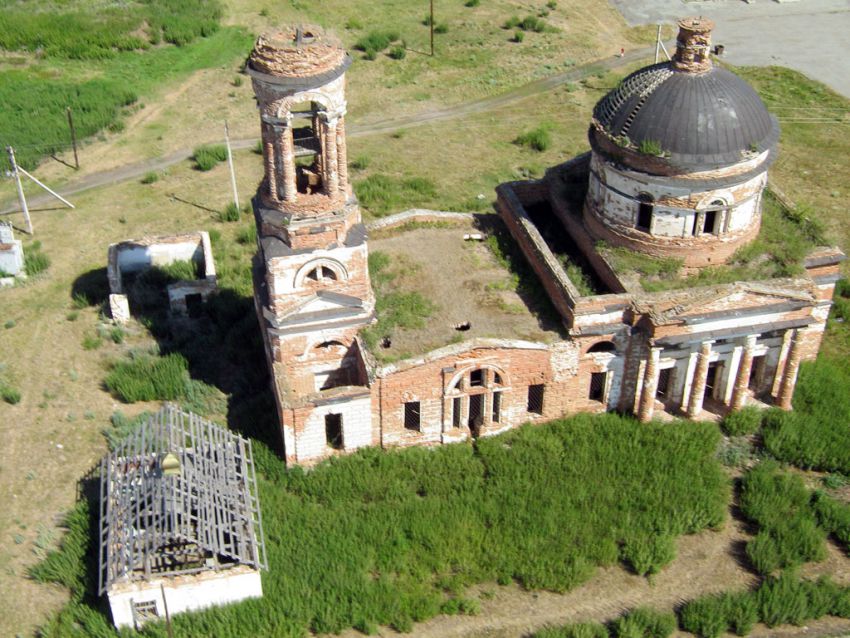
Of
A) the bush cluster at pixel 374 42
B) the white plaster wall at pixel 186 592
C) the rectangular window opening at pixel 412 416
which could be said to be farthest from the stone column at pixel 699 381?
the bush cluster at pixel 374 42

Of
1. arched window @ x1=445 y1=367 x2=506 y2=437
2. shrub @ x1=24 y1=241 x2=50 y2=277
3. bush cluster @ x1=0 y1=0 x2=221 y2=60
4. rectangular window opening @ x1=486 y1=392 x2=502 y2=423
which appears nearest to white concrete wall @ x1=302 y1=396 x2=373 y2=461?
arched window @ x1=445 y1=367 x2=506 y2=437

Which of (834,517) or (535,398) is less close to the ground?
(535,398)

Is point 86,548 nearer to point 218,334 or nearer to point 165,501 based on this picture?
point 165,501

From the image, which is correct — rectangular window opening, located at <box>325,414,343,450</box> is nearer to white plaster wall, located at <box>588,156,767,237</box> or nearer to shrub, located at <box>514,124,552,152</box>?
white plaster wall, located at <box>588,156,767,237</box>

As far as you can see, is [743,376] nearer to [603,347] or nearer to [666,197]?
[603,347]

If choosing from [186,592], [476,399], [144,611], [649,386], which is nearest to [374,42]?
[476,399]

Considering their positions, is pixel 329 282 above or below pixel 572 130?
above

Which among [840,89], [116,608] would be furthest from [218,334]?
[840,89]

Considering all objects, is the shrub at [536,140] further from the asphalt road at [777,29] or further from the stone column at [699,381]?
the stone column at [699,381]
